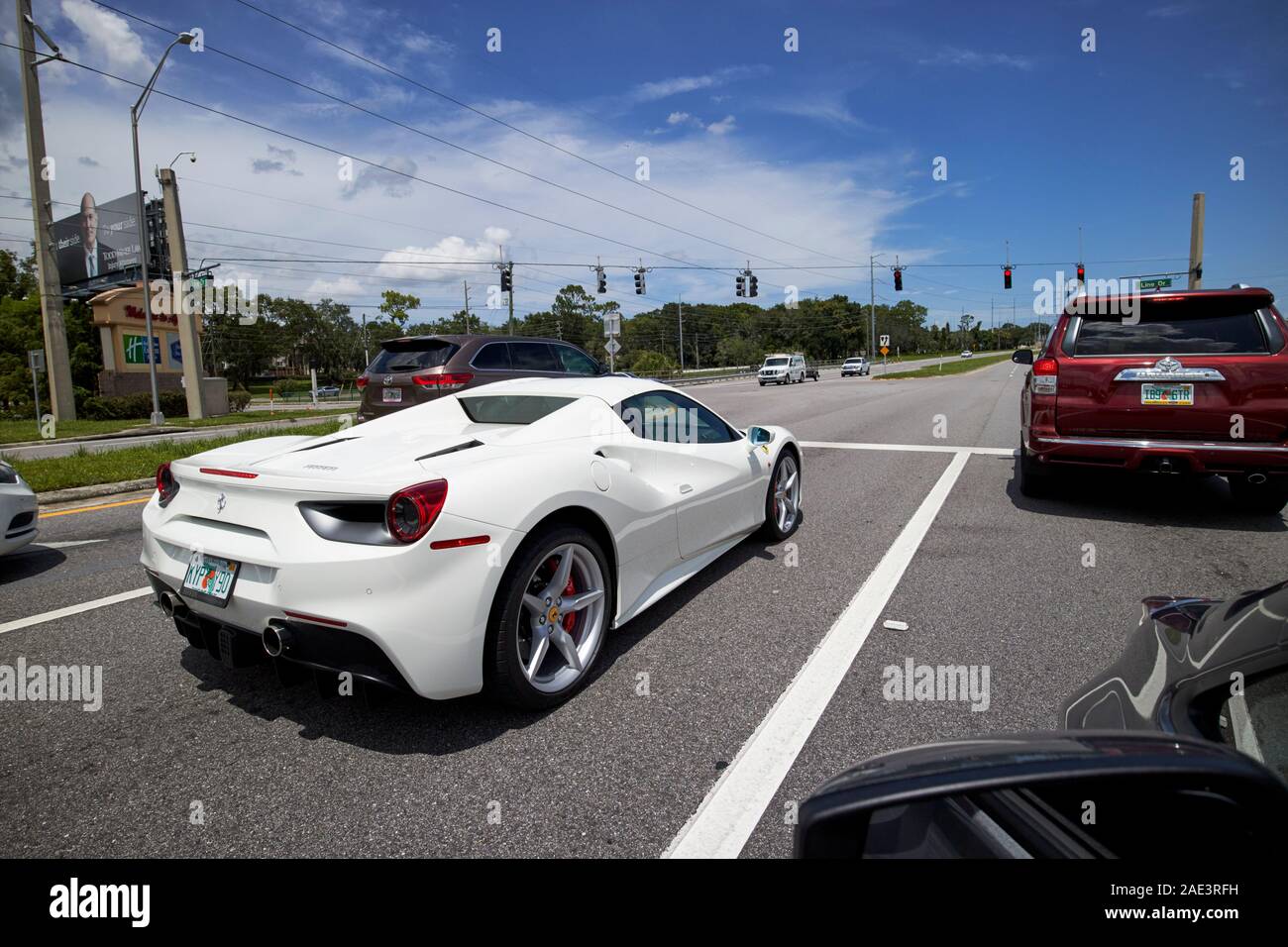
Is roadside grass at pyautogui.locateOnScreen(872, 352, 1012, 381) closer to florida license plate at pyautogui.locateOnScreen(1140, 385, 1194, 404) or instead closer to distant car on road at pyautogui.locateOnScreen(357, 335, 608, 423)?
distant car on road at pyautogui.locateOnScreen(357, 335, 608, 423)

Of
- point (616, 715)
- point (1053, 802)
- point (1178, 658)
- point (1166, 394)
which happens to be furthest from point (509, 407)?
point (1166, 394)

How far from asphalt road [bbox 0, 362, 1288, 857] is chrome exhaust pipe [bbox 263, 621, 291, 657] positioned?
16.0 inches

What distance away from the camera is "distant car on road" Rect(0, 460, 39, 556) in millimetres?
4914

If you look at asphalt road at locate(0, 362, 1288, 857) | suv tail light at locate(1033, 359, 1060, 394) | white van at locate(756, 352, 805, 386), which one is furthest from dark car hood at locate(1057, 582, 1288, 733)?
white van at locate(756, 352, 805, 386)

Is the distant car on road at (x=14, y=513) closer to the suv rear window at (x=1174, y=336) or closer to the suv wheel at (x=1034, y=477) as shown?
the suv wheel at (x=1034, y=477)

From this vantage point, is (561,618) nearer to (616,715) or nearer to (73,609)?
(616,715)

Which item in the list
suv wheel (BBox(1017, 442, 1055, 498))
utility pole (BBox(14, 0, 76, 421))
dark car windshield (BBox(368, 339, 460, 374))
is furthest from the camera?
utility pole (BBox(14, 0, 76, 421))

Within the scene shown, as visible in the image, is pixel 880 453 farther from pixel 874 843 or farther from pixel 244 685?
pixel 874 843

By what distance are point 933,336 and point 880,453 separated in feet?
573

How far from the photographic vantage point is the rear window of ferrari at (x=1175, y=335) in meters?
5.54

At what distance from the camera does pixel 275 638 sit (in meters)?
2.56

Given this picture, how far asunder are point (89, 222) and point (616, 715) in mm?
43848

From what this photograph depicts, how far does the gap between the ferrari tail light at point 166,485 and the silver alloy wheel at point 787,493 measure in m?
3.71
